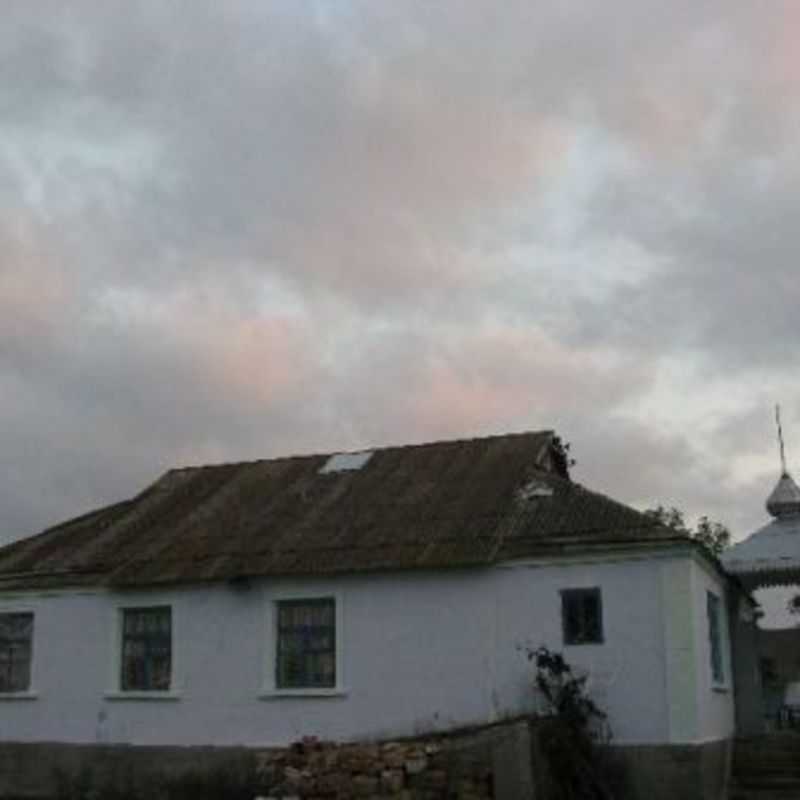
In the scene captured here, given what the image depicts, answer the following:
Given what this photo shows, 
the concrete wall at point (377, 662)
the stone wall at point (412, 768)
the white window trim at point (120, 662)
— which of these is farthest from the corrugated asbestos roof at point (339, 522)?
the stone wall at point (412, 768)

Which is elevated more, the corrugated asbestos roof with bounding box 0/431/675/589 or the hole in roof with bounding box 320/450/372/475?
the hole in roof with bounding box 320/450/372/475

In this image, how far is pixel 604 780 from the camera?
1853cm

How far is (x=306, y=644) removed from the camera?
71.2 ft

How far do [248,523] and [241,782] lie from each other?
15.9 ft

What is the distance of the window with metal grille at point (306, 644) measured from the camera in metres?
21.5

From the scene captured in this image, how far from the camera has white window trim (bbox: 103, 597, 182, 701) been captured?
882 inches

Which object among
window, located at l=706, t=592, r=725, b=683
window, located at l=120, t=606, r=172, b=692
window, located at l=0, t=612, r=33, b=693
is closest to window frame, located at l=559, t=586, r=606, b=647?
window, located at l=706, t=592, r=725, b=683

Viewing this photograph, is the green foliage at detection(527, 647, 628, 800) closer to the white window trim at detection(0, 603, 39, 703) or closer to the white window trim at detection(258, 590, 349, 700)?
the white window trim at detection(258, 590, 349, 700)

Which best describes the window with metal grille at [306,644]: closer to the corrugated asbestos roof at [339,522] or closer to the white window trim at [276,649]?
the white window trim at [276,649]

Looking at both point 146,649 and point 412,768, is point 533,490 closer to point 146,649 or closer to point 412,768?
point 412,768

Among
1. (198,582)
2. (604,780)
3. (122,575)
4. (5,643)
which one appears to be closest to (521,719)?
(604,780)

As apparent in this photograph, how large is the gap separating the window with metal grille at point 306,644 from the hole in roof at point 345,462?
440 centimetres

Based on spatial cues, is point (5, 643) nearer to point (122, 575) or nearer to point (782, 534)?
point (122, 575)

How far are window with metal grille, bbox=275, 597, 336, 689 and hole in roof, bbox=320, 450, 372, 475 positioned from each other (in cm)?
440
